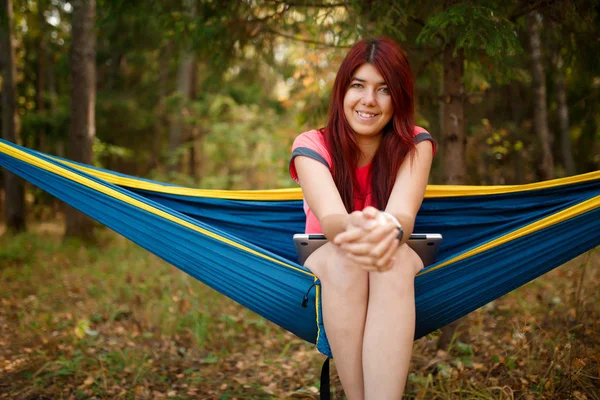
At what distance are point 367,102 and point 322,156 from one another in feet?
0.70

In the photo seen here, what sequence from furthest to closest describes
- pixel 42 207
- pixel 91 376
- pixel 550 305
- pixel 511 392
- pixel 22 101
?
1. pixel 22 101
2. pixel 42 207
3. pixel 550 305
4. pixel 91 376
5. pixel 511 392

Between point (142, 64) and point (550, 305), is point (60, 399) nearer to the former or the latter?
point (550, 305)

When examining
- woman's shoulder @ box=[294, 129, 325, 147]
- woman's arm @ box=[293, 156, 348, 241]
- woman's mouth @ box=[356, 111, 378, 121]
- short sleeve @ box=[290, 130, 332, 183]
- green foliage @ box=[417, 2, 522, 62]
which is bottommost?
woman's arm @ box=[293, 156, 348, 241]

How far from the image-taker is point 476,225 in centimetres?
183

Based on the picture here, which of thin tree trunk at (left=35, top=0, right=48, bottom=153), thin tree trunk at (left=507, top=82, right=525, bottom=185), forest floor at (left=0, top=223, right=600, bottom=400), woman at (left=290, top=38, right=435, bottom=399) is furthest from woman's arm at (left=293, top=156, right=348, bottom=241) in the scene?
thin tree trunk at (left=35, top=0, right=48, bottom=153)

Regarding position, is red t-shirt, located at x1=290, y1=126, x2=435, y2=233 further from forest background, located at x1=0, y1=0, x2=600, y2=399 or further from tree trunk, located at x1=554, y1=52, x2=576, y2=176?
tree trunk, located at x1=554, y1=52, x2=576, y2=176

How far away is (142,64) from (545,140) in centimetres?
593

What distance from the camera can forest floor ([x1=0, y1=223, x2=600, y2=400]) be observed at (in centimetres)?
182

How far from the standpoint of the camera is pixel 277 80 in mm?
8070

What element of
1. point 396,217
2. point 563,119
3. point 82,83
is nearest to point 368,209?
Result: point 396,217

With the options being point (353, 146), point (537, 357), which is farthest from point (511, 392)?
point (353, 146)

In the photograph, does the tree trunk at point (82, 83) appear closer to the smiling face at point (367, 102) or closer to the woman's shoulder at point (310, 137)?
the woman's shoulder at point (310, 137)

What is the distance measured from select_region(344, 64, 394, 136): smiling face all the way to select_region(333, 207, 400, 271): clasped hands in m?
0.42

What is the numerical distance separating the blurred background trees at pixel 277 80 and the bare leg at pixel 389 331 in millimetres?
869
